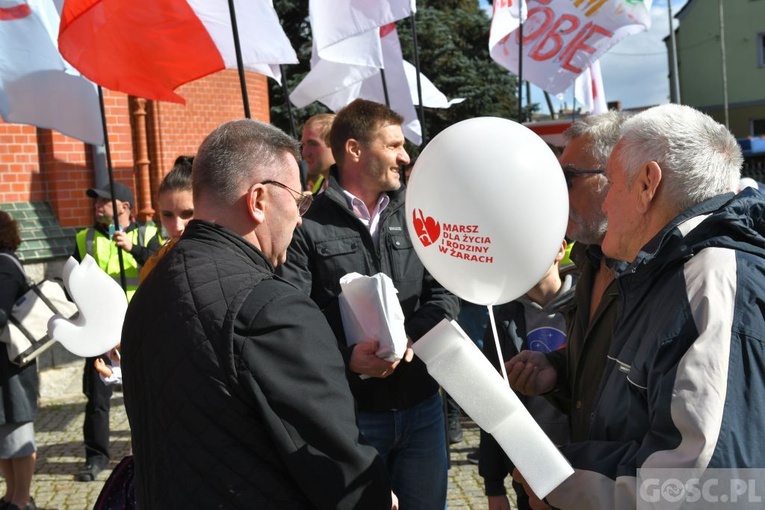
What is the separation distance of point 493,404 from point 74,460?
5173 mm

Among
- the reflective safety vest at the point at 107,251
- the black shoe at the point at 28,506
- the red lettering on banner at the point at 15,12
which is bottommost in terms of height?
the black shoe at the point at 28,506

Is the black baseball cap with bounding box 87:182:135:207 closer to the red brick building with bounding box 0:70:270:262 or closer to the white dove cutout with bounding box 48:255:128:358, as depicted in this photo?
the red brick building with bounding box 0:70:270:262

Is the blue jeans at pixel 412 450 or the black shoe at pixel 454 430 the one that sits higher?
the blue jeans at pixel 412 450

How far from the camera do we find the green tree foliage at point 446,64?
54.3ft

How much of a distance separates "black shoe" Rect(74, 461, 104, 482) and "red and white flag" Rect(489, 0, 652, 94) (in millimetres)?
4480

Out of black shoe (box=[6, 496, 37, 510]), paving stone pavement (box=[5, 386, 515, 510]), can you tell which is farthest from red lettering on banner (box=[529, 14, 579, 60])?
black shoe (box=[6, 496, 37, 510])

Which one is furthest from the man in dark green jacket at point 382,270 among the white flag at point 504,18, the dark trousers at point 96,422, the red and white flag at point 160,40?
the dark trousers at point 96,422

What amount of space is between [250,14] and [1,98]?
5.03 ft

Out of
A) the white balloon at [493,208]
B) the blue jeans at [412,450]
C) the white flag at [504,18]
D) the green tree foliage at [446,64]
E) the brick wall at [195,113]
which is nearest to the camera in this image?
the white balloon at [493,208]

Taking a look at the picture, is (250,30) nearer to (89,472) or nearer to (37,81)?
(37,81)

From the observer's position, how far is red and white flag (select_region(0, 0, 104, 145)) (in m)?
4.44

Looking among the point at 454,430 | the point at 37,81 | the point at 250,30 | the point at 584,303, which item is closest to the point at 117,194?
the point at 37,81

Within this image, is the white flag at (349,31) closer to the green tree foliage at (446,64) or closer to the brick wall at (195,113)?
the brick wall at (195,113)

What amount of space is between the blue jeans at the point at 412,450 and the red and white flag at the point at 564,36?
158 inches
